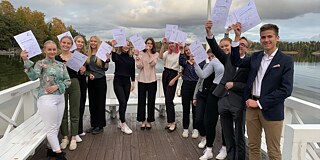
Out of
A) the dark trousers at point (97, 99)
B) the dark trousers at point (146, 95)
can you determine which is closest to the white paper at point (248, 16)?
the dark trousers at point (146, 95)

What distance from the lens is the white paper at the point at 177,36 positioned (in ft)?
12.2

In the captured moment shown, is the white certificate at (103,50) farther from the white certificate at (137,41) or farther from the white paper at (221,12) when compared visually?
the white paper at (221,12)

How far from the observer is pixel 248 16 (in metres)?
2.27

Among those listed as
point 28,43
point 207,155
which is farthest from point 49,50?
point 207,155

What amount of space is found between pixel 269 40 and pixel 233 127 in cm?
115

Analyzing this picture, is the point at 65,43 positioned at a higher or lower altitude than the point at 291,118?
higher

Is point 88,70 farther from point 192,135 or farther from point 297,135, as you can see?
point 297,135

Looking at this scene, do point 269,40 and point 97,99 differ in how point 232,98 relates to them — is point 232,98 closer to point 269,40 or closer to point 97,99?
point 269,40

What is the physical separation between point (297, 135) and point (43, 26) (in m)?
62.1

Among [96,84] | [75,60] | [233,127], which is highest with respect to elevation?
[75,60]

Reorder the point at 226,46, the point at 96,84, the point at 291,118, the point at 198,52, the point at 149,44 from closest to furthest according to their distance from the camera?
1. the point at 226,46
2. the point at 291,118
3. the point at 198,52
4. the point at 96,84
5. the point at 149,44

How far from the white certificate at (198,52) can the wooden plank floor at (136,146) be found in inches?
46.0

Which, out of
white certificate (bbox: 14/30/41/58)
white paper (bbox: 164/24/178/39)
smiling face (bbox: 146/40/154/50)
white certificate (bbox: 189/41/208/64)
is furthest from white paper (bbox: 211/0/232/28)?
white certificate (bbox: 14/30/41/58)

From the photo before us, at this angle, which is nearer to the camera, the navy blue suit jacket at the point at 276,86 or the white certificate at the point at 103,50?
the navy blue suit jacket at the point at 276,86
